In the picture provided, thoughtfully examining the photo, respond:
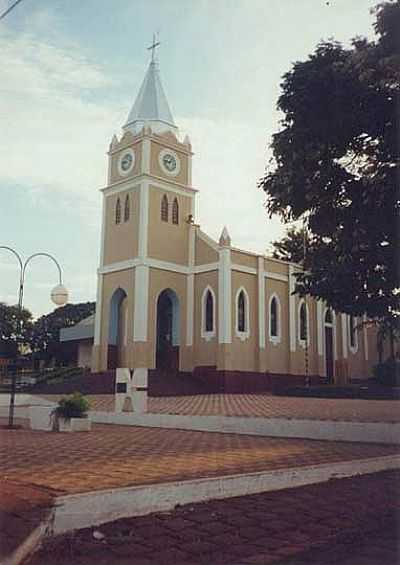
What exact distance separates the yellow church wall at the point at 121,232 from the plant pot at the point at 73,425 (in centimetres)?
1551

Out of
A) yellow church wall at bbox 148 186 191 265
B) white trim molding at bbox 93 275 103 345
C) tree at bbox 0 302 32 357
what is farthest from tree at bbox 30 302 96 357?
yellow church wall at bbox 148 186 191 265

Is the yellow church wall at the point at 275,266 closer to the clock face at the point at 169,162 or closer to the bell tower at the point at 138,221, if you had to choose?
the bell tower at the point at 138,221

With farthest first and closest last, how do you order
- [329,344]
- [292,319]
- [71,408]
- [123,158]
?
[329,344] → [292,319] → [123,158] → [71,408]

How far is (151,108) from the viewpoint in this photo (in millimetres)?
29516

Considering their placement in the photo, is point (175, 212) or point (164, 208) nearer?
point (164, 208)

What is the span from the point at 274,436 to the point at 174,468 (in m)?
5.35

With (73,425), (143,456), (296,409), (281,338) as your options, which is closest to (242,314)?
(281,338)

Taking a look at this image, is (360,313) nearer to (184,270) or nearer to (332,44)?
(332,44)

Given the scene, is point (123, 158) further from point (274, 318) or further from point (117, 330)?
point (274, 318)

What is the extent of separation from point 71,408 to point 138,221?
1613 cm

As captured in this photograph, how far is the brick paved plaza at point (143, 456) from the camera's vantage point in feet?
17.3

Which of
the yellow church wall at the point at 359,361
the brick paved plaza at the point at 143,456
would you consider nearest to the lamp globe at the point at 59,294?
the brick paved plaza at the point at 143,456

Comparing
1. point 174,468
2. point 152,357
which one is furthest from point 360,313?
point 152,357

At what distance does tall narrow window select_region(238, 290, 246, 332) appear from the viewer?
27.2 meters
